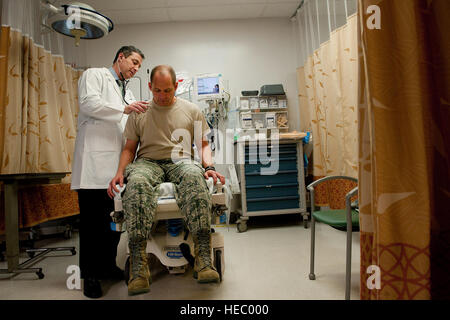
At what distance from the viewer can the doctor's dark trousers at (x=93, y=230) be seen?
5.35 feet

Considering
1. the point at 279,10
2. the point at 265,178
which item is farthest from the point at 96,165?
the point at 279,10

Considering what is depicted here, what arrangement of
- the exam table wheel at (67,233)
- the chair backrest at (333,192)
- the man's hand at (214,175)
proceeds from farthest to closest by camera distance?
the exam table wheel at (67,233)
the chair backrest at (333,192)
the man's hand at (214,175)

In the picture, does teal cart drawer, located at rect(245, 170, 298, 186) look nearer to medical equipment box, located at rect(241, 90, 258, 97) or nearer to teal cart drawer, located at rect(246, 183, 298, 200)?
teal cart drawer, located at rect(246, 183, 298, 200)

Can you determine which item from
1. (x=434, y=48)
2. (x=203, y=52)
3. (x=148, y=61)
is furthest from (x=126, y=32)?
(x=434, y=48)

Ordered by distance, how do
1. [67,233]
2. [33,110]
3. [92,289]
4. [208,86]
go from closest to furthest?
[92,289], [33,110], [67,233], [208,86]

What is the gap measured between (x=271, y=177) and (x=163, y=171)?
178 cm

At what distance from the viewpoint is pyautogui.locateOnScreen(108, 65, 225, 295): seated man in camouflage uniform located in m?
1.33

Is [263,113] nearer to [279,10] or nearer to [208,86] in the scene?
[208,86]

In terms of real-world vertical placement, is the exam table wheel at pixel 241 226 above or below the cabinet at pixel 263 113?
below

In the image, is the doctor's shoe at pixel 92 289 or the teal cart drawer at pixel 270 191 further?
the teal cart drawer at pixel 270 191

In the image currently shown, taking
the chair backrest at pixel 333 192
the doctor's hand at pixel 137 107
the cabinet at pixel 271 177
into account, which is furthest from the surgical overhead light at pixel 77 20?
the chair backrest at pixel 333 192

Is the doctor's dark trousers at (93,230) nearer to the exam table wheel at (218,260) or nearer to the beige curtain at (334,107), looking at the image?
the exam table wheel at (218,260)

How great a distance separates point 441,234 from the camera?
0.84m

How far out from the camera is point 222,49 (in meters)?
3.88
